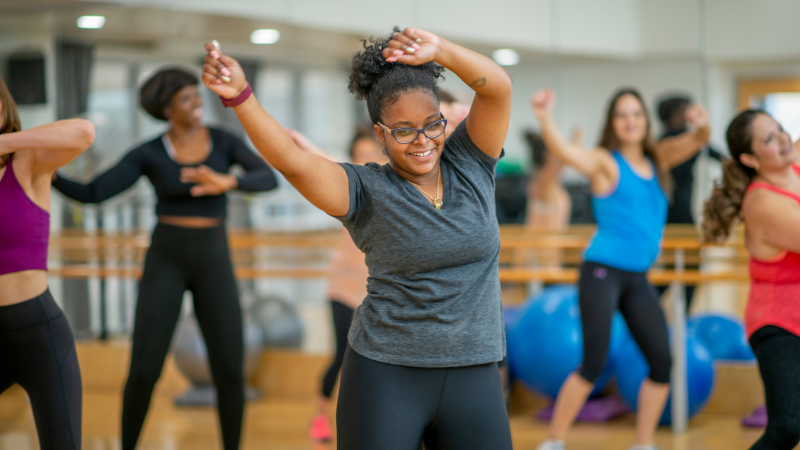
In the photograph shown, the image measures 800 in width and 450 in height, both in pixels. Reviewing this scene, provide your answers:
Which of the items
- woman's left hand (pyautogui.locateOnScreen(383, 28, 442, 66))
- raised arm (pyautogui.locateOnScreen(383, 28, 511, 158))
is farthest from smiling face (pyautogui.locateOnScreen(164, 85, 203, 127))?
woman's left hand (pyautogui.locateOnScreen(383, 28, 442, 66))

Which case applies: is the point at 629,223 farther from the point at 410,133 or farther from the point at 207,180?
the point at 410,133

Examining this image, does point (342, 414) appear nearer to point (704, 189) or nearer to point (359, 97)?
point (359, 97)

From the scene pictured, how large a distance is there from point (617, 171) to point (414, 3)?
297cm

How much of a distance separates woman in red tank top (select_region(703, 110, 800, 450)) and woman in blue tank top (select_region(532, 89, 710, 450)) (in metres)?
0.73

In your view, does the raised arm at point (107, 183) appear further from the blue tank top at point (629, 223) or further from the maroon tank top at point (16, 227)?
the blue tank top at point (629, 223)

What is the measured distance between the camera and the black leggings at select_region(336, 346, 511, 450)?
5.41 feet

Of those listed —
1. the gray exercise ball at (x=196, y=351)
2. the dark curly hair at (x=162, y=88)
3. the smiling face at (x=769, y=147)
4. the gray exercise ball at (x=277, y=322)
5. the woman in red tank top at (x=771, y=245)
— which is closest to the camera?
the woman in red tank top at (x=771, y=245)

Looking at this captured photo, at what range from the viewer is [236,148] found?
125 inches

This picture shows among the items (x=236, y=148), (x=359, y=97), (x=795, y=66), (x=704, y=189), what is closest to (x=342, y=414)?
(x=359, y=97)

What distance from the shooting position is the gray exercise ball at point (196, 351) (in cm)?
475

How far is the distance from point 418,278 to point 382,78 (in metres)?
0.45

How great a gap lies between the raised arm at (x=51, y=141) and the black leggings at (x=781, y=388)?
206 centimetres

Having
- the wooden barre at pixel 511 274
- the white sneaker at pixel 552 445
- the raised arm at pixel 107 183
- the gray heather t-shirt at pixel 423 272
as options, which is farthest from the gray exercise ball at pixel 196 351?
the gray heather t-shirt at pixel 423 272

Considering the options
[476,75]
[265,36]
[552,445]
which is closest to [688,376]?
[552,445]
